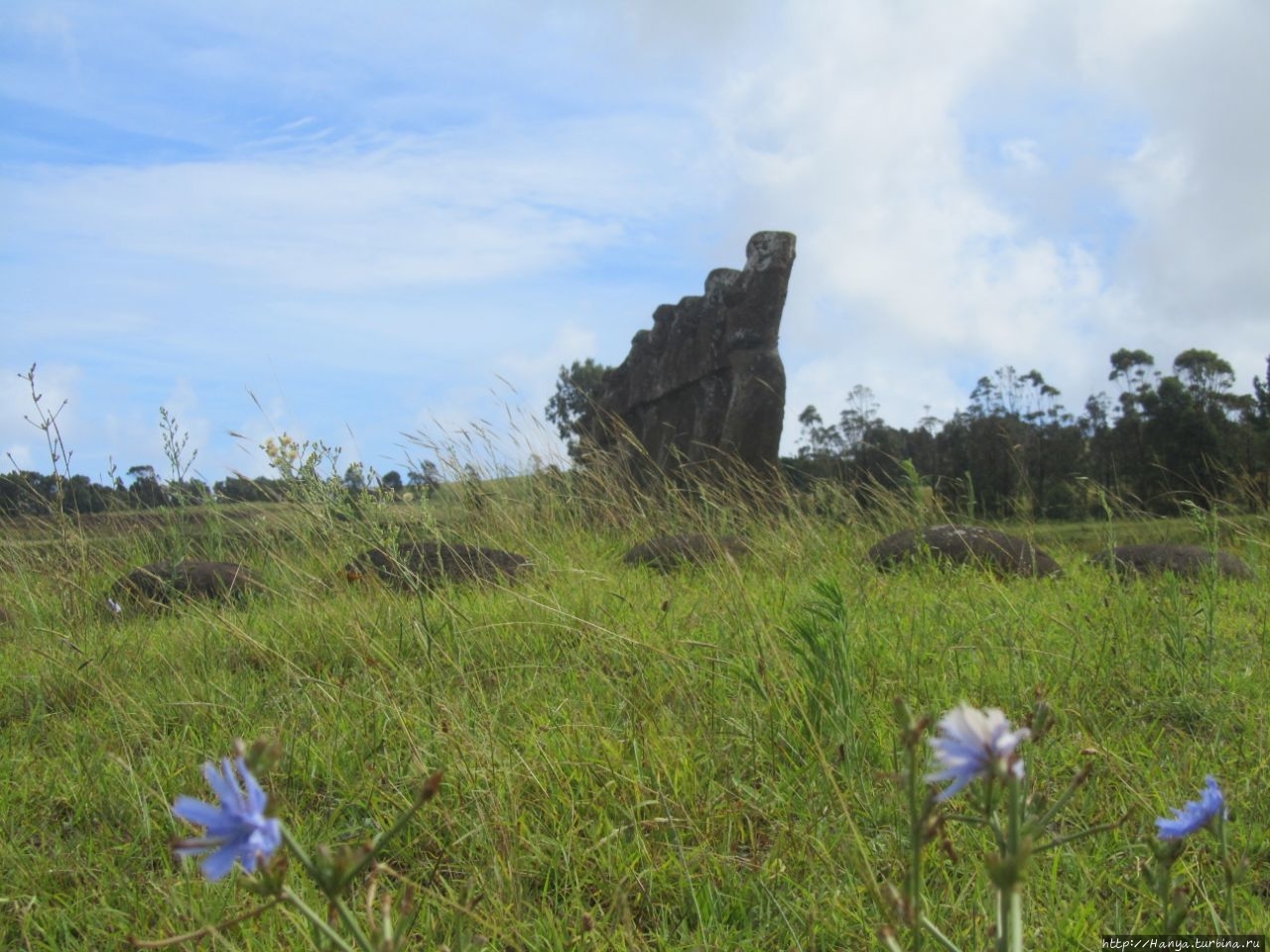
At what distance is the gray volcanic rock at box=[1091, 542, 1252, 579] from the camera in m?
5.07

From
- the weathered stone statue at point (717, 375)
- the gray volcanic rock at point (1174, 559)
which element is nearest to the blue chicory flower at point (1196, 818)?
the gray volcanic rock at point (1174, 559)

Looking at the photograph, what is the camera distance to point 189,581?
4.98 m

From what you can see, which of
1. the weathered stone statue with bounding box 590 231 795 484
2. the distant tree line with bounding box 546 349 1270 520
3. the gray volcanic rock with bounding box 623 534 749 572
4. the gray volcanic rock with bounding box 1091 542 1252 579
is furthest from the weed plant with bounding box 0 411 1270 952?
the distant tree line with bounding box 546 349 1270 520

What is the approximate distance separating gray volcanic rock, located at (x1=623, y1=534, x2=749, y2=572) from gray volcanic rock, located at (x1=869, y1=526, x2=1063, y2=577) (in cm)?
71

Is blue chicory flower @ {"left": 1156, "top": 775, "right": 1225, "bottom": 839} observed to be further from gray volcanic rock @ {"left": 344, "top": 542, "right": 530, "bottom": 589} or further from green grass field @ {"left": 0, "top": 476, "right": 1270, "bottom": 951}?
gray volcanic rock @ {"left": 344, "top": 542, "right": 530, "bottom": 589}

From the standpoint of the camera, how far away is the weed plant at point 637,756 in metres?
1.92

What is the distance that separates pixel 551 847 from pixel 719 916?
396mm

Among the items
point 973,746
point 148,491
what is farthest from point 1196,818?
point 148,491

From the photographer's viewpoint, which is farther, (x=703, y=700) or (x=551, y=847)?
(x=703, y=700)

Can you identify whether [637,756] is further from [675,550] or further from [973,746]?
[675,550]

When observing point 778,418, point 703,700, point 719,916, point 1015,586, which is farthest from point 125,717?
point 778,418

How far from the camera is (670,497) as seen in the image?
7559 mm

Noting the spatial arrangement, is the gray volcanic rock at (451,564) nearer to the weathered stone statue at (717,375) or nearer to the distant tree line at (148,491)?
the distant tree line at (148,491)

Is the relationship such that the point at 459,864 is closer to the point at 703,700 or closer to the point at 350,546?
the point at 703,700
